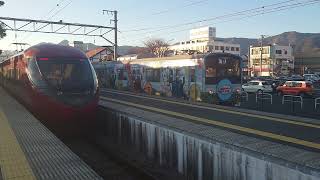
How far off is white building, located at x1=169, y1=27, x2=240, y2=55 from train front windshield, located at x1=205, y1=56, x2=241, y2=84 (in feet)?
305

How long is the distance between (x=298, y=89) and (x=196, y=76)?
17082mm

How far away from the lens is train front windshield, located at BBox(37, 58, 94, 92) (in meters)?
13.9

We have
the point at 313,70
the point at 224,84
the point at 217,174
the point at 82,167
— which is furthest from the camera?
the point at 313,70

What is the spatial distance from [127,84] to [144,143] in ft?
71.1

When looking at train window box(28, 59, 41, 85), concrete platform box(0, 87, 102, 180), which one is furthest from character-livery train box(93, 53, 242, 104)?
concrete platform box(0, 87, 102, 180)

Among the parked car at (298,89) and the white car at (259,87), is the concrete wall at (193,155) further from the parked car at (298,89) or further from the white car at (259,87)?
the white car at (259,87)

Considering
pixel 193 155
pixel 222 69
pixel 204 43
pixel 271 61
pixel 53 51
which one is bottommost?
pixel 193 155

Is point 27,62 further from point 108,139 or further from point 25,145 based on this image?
point 25,145

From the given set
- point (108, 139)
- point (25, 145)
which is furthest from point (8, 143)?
point (108, 139)

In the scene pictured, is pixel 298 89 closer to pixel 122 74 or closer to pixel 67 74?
pixel 122 74

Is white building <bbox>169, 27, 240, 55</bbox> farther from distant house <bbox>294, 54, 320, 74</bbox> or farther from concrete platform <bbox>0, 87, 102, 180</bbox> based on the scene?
concrete platform <bbox>0, 87, 102, 180</bbox>

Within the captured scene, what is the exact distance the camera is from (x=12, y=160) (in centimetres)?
773

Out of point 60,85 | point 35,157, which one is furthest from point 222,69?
point 35,157

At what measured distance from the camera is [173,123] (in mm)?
12516
